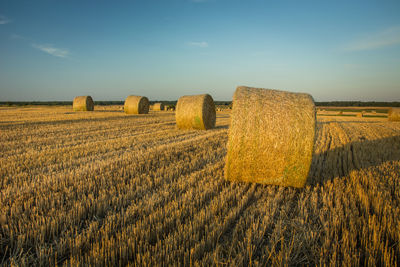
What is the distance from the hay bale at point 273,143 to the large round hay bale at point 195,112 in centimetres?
596

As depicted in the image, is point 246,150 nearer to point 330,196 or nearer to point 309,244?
point 330,196

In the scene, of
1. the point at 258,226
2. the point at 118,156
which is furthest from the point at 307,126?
the point at 118,156

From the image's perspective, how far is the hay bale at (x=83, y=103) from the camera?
23.0 meters

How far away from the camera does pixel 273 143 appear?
3740mm

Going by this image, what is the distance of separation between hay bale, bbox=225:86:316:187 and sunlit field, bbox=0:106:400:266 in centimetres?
23

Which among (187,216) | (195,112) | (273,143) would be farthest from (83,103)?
(187,216)

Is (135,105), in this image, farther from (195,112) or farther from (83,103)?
(195,112)

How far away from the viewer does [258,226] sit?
2420 millimetres

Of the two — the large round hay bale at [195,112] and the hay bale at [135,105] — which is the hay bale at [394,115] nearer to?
the large round hay bale at [195,112]

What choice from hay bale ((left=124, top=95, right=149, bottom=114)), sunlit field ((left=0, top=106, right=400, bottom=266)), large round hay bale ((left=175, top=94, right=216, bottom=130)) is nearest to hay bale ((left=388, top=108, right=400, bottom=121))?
large round hay bale ((left=175, top=94, right=216, bottom=130))

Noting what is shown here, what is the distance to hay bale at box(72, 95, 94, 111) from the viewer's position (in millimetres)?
22989

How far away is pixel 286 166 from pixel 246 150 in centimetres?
73

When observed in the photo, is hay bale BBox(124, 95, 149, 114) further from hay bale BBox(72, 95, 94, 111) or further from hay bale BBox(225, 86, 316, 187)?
hay bale BBox(225, 86, 316, 187)

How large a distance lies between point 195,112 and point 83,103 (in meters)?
18.1
